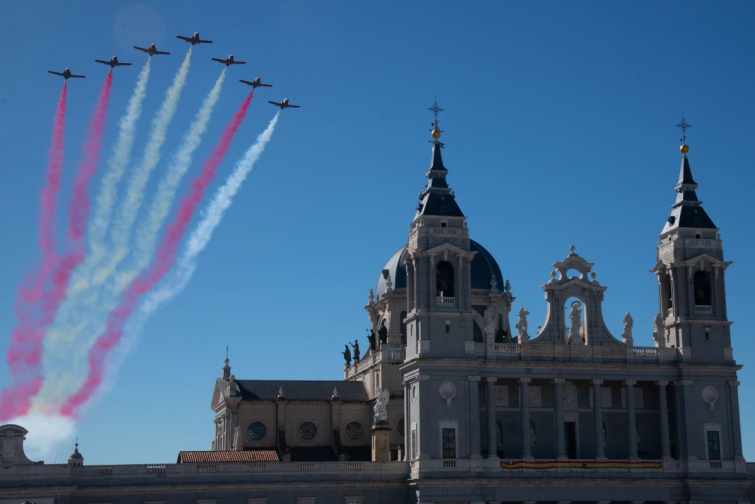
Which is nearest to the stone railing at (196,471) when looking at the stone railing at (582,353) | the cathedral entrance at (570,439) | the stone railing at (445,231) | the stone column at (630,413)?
the stone railing at (582,353)

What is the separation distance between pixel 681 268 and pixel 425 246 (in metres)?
18.8

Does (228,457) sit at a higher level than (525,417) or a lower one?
lower

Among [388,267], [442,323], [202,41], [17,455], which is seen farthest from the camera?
[388,267]

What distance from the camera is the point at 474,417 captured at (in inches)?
3014

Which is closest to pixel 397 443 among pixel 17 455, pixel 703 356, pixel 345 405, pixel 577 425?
pixel 345 405

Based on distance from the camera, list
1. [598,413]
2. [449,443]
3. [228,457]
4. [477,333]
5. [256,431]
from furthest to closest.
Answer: [477,333], [256,431], [598,413], [228,457], [449,443]

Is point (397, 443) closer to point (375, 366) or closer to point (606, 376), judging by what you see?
point (375, 366)

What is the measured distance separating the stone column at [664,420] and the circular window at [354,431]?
2394 cm

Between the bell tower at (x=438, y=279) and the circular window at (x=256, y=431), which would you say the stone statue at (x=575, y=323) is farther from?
the circular window at (x=256, y=431)

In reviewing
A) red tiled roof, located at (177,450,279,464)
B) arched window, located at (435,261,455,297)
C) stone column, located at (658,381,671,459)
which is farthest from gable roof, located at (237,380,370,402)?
stone column, located at (658,381,671,459)

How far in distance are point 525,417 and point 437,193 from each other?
16.7 metres

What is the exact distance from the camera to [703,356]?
8144 centimetres

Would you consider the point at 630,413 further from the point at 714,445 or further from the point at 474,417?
the point at 474,417

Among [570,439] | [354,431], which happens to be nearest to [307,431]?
[354,431]
